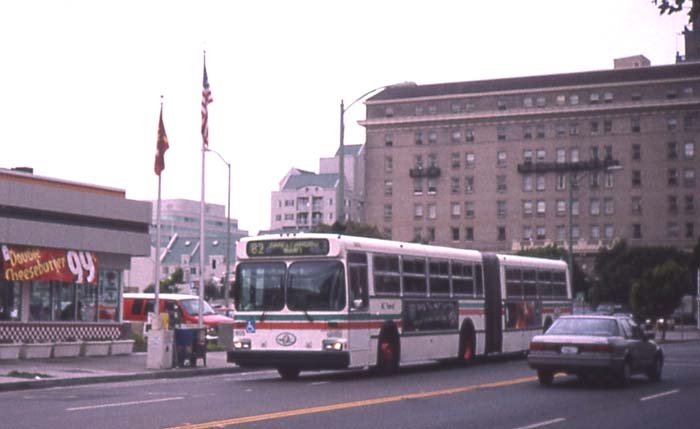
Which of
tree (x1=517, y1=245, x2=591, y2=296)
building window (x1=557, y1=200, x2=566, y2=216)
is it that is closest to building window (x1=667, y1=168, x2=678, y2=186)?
building window (x1=557, y1=200, x2=566, y2=216)

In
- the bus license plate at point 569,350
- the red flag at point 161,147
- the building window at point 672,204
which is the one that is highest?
the building window at point 672,204

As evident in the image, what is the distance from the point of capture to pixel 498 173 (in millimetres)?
137500

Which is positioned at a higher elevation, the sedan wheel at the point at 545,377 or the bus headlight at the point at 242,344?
the bus headlight at the point at 242,344

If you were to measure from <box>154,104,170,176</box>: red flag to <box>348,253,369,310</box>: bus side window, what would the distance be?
12.7 metres

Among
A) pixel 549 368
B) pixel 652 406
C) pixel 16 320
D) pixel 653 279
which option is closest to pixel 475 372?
pixel 549 368

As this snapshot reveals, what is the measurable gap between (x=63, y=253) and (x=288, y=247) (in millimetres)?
11657

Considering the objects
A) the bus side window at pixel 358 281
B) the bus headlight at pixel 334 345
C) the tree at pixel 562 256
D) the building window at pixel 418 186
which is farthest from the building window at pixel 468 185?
the bus headlight at pixel 334 345

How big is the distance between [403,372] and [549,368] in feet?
20.5

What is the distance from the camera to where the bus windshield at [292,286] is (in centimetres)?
2448

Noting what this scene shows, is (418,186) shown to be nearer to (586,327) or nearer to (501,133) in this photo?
(501,133)

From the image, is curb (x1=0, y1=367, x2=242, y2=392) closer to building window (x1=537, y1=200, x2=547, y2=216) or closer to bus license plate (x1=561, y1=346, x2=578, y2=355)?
bus license plate (x1=561, y1=346, x2=578, y2=355)

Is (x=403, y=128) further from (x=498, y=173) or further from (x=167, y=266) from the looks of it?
(x=167, y=266)

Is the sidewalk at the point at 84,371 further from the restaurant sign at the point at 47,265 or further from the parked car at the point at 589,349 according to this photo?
the parked car at the point at 589,349

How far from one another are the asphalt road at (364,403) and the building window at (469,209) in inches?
4437
